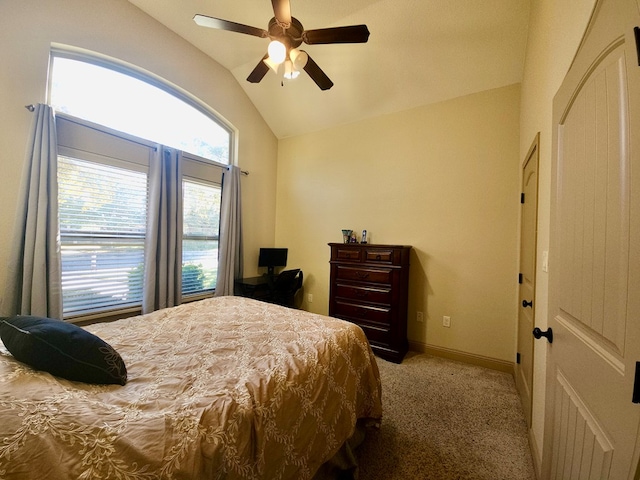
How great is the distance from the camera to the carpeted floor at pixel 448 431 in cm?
141

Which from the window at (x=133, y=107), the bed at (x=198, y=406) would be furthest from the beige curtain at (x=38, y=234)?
the bed at (x=198, y=406)

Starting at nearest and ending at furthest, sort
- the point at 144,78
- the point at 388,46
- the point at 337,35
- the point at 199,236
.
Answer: the point at 337,35
the point at 388,46
the point at 144,78
the point at 199,236

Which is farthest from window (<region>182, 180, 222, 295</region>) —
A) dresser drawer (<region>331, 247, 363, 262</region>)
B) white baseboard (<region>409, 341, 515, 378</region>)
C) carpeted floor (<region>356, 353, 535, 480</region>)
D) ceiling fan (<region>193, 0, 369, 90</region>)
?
white baseboard (<region>409, 341, 515, 378</region>)

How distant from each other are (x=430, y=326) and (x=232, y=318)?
2284 millimetres

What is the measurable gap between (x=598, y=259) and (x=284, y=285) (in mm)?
3060

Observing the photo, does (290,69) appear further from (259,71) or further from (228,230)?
(228,230)

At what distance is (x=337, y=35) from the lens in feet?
5.89

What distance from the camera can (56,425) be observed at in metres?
0.62

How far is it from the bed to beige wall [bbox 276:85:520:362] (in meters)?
1.69

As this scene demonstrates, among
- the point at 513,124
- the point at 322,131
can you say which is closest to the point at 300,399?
the point at 513,124

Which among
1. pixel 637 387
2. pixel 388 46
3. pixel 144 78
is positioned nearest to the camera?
pixel 637 387

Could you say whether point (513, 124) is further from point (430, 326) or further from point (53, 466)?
point (53, 466)

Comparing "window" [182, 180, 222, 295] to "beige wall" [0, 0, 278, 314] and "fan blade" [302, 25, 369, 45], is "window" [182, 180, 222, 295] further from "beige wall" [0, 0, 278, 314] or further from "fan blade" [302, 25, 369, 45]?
"fan blade" [302, 25, 369, 45]

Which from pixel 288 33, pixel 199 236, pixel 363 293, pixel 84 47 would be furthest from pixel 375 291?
pixel 84 47
